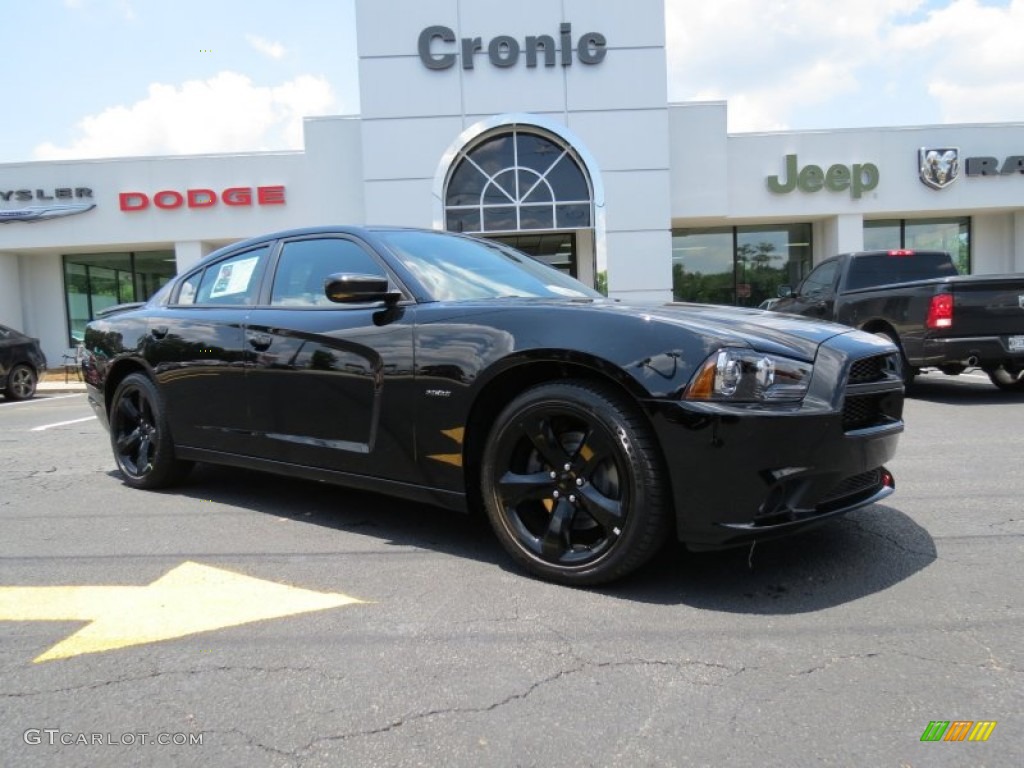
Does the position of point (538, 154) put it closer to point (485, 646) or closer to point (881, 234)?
Answer: point (881, 234)

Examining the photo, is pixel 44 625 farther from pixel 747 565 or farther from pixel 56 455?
pixel 56 455

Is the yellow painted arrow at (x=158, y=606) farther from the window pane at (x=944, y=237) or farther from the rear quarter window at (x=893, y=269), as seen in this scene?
the window pane at (x=944, y=237)

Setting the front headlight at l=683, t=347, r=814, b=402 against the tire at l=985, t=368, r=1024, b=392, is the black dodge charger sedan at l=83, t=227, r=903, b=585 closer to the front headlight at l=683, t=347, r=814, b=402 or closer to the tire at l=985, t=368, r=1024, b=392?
the front headlight at l=683, t=347, r=814, b=402

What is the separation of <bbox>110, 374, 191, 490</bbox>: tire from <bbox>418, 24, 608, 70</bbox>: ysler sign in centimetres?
1373

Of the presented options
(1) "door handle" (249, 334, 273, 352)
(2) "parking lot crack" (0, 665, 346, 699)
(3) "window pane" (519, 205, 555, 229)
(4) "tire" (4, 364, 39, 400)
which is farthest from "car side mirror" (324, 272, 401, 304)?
(3) "window pane" (519, 205, 555, 229)

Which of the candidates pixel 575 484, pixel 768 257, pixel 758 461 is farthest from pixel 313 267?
pixel 768 257

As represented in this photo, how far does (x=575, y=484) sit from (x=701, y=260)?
1845cm

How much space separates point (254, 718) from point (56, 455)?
5671 mm

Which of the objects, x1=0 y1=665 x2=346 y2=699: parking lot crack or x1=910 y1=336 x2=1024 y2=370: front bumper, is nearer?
x1=0 y1=665 x2=346 y2=699: parking lot crack

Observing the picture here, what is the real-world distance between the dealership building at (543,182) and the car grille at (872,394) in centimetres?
1371

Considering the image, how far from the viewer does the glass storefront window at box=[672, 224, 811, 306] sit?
20281 millimetres

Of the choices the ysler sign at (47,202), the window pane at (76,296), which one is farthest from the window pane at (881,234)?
the window pane at (76,296)

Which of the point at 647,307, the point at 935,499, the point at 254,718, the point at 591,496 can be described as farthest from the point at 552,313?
the point at 935,499

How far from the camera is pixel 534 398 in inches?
120
